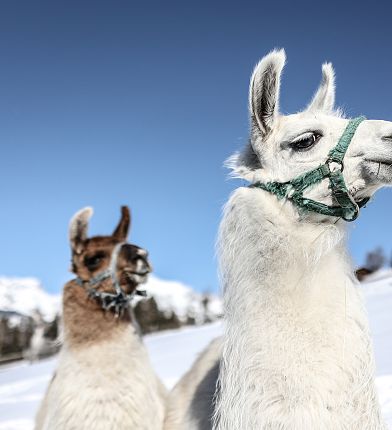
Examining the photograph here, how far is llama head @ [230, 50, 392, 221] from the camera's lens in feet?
6.68

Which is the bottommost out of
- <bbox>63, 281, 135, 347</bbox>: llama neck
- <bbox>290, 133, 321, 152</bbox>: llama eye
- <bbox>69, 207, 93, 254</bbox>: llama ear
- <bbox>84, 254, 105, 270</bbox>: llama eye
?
<bbox>63, 281, 135, 347</bbox>: llama neck

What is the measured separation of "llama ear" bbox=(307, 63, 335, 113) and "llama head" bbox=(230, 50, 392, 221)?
31 centimetres

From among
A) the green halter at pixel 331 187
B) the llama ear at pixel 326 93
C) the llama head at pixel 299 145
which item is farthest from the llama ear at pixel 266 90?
the llama ear at pixel 326 93

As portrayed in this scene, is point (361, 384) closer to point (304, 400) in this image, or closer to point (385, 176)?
point (304, 400)

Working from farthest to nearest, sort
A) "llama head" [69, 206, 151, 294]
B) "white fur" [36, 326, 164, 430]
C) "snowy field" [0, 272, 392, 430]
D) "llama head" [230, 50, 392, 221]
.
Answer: "snowy field" [0, 272, 392, 430] < "llama head" [69, 206, 151, 294] < "white fur" [36, 326, 164, 430] < "llama head" [230, 50, 392, 221]

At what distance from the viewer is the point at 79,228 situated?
3873mm

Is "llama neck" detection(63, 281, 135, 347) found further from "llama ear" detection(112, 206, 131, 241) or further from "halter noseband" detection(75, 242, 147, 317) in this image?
"llama ear" detection(112, 206, 131, 241)

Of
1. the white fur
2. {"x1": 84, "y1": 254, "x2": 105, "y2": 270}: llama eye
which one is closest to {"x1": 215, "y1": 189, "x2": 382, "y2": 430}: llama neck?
the white fur

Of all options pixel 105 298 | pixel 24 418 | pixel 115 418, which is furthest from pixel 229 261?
pixel 24 418

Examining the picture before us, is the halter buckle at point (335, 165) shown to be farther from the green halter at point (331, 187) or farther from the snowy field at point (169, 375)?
the snowy field at point (169, 375)

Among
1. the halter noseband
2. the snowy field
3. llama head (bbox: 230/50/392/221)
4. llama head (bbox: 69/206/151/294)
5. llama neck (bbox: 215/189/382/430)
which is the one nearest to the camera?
llama neck (bbox: 215/189/382/430)

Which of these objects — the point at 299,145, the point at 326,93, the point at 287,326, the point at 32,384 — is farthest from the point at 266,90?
the point at 32,384

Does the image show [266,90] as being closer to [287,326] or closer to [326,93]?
[326,93]

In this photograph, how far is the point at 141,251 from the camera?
3.81 meters
